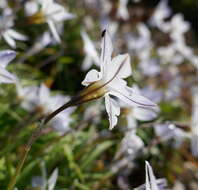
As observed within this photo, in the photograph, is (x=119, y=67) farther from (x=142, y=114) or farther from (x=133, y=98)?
(x=142, y=114)

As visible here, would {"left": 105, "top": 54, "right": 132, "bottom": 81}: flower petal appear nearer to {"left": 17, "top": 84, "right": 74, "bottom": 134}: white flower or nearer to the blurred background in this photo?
the blurred background

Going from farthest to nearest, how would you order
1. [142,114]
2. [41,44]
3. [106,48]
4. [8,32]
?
[41,44], [142,114], [8,32], [106,48]

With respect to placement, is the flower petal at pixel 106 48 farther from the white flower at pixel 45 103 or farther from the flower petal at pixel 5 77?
the white flower at pixel 45 103

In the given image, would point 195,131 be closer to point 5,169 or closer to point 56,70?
point 5,169

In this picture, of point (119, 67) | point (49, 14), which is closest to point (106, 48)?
point (119, 67)

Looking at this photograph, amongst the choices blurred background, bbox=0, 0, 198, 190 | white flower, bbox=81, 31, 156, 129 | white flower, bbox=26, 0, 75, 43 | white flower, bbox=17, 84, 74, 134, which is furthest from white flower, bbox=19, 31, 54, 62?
white flower, bbox=81, 31, 156, 129

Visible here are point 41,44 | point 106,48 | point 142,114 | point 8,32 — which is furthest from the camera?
point 41,44

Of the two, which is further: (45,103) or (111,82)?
(45,103)
